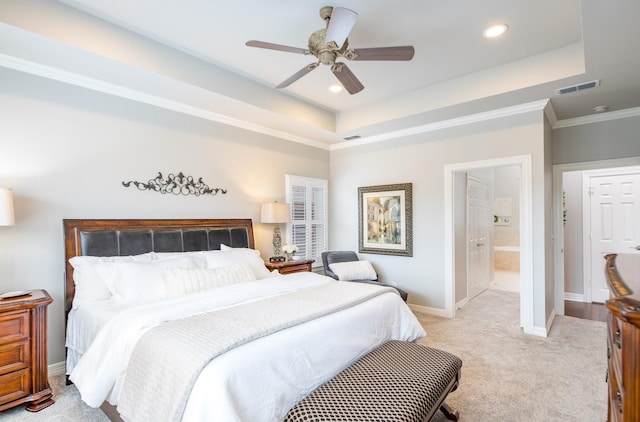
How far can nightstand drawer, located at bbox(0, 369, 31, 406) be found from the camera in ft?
7.32

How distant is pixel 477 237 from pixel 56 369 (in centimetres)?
598

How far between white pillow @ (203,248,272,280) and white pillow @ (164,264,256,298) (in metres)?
0.22

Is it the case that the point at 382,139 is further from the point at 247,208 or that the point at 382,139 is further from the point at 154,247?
the point at 154,247

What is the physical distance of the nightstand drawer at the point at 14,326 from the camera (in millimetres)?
2236

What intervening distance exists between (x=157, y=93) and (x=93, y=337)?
241 cm

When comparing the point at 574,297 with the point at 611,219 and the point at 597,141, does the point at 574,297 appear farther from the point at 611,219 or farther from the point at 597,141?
the point at 597,141

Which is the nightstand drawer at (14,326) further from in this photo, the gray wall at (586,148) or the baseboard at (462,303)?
the gray wall at (586,148)

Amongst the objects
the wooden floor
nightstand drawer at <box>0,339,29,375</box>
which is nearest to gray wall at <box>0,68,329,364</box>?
nightstand drawer at <box>0,339,29,375</box>

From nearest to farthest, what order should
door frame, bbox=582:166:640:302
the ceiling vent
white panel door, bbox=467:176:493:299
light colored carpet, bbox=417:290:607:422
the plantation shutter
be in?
light colored carpet, bbox=417:290:607:422 < the ceiling vent < the plantation shutter < door frame, bbox=582:166:640:302 < white panel door, bbox=467:176:493:299

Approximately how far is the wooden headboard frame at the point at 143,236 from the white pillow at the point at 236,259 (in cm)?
34

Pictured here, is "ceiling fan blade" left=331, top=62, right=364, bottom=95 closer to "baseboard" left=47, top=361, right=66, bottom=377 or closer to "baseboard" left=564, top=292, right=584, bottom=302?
"baseboard" left=47, top=361, right=66, bottom=377

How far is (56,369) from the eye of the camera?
9.35 ft

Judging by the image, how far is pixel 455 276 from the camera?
4.67m

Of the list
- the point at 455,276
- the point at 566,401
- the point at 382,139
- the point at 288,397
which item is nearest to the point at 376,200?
the point at 382,139
